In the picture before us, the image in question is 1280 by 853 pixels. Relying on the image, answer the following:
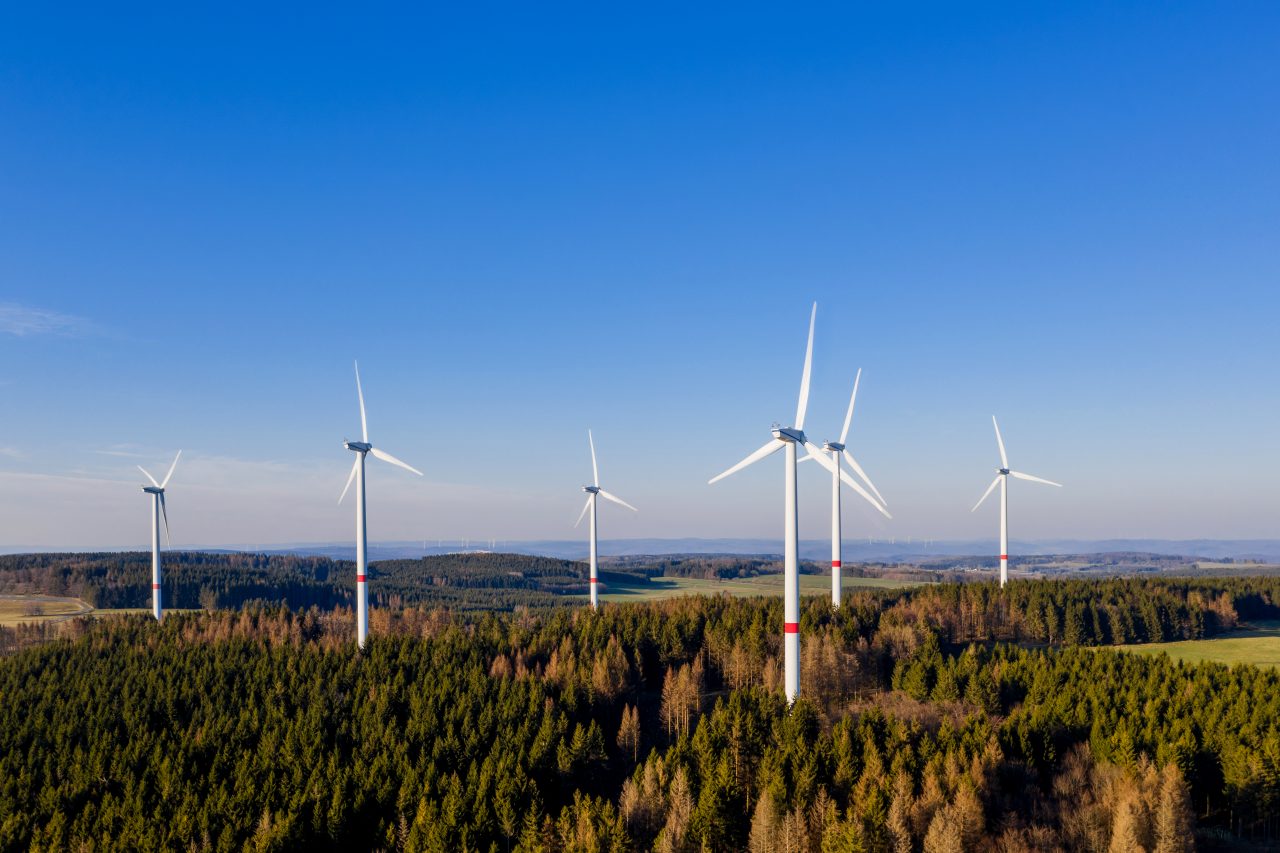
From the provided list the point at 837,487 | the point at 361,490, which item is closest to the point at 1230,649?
the point at 837,487

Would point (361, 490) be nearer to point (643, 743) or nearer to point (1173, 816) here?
point (643, 743)

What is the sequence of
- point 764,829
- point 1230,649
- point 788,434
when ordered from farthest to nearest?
point 1230,649 → point 788,434 → point 764,829

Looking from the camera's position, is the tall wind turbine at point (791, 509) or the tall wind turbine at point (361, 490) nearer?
the tall wind turbine at point (791, 509)

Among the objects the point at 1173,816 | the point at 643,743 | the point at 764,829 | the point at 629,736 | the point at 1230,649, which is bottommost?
the point at 643,743

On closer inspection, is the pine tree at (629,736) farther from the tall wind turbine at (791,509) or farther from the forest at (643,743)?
the tall wind turbine at (791,509)

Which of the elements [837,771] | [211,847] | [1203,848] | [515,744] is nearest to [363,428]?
[515,744]

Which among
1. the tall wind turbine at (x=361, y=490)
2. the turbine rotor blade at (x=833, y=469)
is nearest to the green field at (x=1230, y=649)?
the turbine rotor blade at (x=833, y=469)
